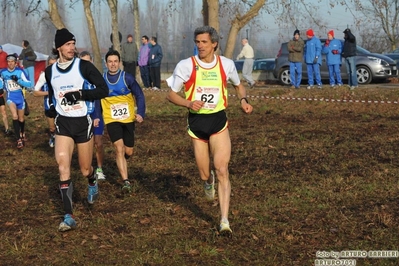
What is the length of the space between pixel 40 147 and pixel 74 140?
7393mm

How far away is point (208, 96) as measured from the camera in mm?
8125

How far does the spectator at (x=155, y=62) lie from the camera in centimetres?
2781

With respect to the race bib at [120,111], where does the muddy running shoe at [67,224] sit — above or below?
below

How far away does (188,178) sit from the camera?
11.4 metres

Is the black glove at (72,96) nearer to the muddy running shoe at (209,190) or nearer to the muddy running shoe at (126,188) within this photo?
the muddy running shoe at (209,190)

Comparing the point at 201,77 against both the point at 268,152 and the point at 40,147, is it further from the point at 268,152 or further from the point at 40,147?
the point at 40,147

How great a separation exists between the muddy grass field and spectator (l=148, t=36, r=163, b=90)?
36.6 feet

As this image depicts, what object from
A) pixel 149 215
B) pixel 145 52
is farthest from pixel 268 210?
pixel 145 52

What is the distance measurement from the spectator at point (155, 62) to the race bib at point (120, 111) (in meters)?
16.8

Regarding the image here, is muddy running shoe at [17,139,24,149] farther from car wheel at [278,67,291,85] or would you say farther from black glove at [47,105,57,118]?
car wheel at [278,67,291,85]

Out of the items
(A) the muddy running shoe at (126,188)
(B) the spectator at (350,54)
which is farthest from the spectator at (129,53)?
(A) the muddy running shoe at (126,188)

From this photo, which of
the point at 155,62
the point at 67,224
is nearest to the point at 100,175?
the point at 67,224

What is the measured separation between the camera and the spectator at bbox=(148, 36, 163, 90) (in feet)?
91.2

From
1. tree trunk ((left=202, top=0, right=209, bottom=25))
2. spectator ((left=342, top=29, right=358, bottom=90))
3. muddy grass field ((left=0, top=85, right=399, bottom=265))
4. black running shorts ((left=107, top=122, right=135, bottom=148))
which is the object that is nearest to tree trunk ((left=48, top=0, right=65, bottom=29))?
tree trunk ((left=202, top=0, right=209, bottom=25))
